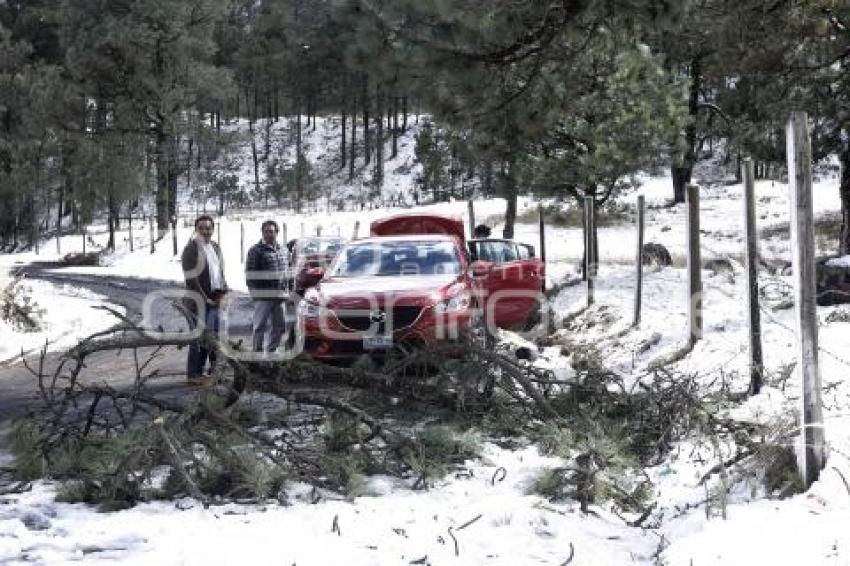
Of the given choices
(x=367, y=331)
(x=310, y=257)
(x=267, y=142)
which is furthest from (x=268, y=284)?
(x=267, y=142)

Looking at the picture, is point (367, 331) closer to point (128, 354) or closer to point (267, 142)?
point (128, 354)

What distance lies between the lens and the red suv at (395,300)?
889cm

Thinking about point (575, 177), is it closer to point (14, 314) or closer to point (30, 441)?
point (14, 314)

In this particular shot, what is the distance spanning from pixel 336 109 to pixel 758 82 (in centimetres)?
6917

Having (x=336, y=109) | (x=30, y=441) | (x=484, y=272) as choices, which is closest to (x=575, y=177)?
(x=484, y=272)

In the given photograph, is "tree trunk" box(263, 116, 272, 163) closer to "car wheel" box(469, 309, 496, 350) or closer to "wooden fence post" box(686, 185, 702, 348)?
"car wheel" box(469, 309, 496, 350)

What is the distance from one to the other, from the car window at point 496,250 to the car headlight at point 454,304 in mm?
4985

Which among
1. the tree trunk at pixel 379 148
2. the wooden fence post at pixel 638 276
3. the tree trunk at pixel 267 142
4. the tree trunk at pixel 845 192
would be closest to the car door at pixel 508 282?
the wooden fence post at pixel 638 276

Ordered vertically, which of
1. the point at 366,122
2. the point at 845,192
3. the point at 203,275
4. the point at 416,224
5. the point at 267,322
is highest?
the point at 366,122

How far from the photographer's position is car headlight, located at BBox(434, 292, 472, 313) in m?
9.10

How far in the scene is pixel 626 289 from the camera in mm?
15305

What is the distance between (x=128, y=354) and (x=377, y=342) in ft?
20.5

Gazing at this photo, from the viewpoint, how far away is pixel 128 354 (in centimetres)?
1368

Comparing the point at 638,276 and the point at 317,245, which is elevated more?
the point at 317,245
